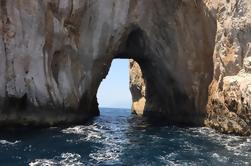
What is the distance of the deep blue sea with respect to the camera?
2066 centimetres

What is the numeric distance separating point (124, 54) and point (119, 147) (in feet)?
65.3

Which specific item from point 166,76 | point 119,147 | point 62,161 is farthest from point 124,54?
point 62,161

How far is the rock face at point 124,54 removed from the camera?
29938 mm

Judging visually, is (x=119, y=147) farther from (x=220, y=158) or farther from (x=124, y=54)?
(x=124, y=54)

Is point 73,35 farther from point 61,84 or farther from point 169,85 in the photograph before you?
point 169,85

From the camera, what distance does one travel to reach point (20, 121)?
30.1 m

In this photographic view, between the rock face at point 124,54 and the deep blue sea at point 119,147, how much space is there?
235 centimetres

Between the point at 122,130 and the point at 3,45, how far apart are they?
10.5 m

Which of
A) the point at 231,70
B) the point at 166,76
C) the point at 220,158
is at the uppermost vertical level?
the point at 231,70

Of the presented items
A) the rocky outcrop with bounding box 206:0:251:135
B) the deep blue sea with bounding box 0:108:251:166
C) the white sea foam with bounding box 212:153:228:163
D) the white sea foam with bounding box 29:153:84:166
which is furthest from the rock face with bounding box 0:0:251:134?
the white sea foam with bounding box 29:153:84:166

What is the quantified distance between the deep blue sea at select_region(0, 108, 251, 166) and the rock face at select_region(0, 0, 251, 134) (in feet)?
7.71

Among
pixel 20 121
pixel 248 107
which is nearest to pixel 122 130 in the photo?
pixel 20 121

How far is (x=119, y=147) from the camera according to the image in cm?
2450

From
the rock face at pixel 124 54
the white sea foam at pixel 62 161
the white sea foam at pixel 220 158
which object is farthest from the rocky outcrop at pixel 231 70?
the white sea foam at pixel 62 161
